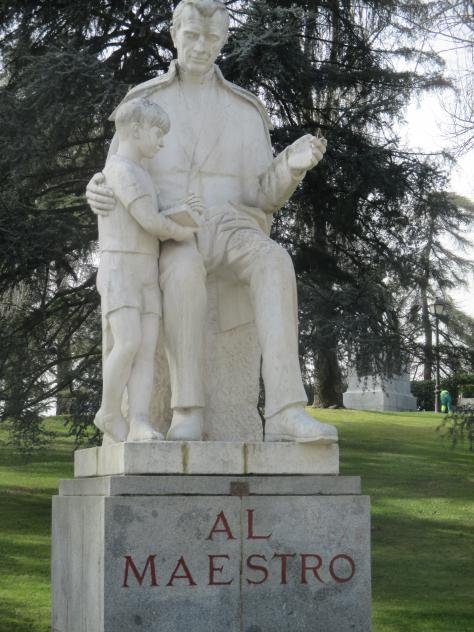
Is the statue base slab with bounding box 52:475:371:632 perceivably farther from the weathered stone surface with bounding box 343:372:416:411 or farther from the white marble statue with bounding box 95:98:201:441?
the weathered stone surface with bounding box 343:372:416:411

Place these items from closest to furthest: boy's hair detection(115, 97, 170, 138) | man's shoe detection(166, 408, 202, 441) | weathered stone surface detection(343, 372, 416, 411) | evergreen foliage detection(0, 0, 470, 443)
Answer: man's shoe detection(166, 408, 202, 441), boy's hair detection(115, 97, 170, 138), evergreen foliage detection(0, 0, 470, 443), weathered stone surface detection(343, 372, 416, 411)

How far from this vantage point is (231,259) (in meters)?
5.70

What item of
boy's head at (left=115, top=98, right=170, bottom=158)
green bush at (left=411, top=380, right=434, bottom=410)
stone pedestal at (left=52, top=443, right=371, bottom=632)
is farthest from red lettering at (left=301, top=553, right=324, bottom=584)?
green bush at (left=411, top=380, right=434, bottom=410)

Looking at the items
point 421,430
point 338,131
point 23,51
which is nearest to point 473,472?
A: point 421,430

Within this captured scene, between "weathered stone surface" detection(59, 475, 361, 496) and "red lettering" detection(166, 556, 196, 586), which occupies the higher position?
"weathered stone surface" detection(59, 475, 361, 496)

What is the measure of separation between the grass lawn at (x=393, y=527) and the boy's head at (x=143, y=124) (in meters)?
3.95

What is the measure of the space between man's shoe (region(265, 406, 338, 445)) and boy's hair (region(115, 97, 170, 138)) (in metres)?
1.44

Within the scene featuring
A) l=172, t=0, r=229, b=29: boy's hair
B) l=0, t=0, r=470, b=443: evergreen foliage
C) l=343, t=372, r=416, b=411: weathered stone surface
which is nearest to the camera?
l=172, t=0, r=229, b=29: boy's hair

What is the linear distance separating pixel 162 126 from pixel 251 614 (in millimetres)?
2227

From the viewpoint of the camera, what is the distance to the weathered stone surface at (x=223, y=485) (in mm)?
4961

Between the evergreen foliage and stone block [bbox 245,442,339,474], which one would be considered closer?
stone block [bbox 245,442,339,474]

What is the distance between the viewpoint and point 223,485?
5.06m

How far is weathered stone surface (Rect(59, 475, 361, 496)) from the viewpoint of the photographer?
4.96m

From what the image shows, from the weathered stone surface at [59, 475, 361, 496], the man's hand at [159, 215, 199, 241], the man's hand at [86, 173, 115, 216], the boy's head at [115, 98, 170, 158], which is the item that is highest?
the boy's head at [115, 98, 170, 158]
